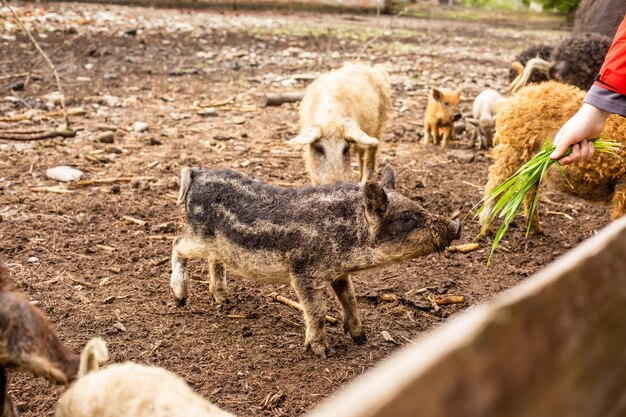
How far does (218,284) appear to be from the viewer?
16.6 feet

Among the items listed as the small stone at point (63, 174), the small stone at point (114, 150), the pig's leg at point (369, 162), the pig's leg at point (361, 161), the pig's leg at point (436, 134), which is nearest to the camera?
the small stone at point (63, 174)

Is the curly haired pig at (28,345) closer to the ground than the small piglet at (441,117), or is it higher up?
higher up

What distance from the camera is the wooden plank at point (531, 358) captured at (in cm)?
87

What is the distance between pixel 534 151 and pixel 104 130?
5.38 metres

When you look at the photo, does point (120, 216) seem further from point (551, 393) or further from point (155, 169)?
point (551, 393)

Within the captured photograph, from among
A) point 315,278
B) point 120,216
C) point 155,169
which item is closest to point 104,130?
point 155,169

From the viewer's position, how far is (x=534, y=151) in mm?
5930

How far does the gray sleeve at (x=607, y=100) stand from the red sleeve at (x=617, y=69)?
0.02 meters

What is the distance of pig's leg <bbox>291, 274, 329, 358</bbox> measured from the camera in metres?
4.36

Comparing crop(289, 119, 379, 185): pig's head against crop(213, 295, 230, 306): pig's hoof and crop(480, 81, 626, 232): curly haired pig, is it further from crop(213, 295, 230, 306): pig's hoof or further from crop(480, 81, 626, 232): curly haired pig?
crop(213, 295, 230, 306): pig's hoof

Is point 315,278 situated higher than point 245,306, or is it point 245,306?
point 315,278

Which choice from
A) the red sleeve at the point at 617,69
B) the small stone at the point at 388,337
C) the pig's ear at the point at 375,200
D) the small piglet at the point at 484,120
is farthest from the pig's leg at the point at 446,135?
the red sleeve at the point at 617,69

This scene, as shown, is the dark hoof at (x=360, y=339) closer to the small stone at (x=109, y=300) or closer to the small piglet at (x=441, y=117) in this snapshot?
the small stone at (x=109, y=300)

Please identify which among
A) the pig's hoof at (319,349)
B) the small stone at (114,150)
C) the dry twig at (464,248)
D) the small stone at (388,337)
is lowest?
the small stone at (388,337)
